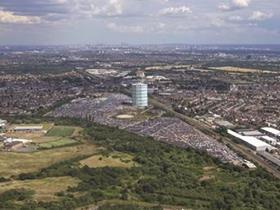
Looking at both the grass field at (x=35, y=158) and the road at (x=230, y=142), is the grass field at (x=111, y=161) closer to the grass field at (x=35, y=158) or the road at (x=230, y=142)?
the grass field at (x=35, y=158)

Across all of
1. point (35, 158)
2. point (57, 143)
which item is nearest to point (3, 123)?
point (57, 143)

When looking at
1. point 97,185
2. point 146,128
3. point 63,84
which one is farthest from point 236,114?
point 63,84

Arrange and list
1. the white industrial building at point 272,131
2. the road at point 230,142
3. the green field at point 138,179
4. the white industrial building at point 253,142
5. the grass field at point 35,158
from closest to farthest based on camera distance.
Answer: the green field at point 138,179, the grass field at point 35,158, the road at point 230,142, the white industrial building at point 253,142, the white industrial building at point 272,131

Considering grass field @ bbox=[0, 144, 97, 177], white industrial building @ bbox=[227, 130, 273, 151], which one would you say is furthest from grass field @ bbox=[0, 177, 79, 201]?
white industrial building @ bbox=[227, 130, 273, 151]

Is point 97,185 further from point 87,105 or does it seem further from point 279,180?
point 87,105

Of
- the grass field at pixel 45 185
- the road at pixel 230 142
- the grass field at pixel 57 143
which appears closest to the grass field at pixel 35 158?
the grass field at pixel 57 143

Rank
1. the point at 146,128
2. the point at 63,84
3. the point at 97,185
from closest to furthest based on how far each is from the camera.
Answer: the point at 97,185 < the point at 146,128 < the point at 63,84
